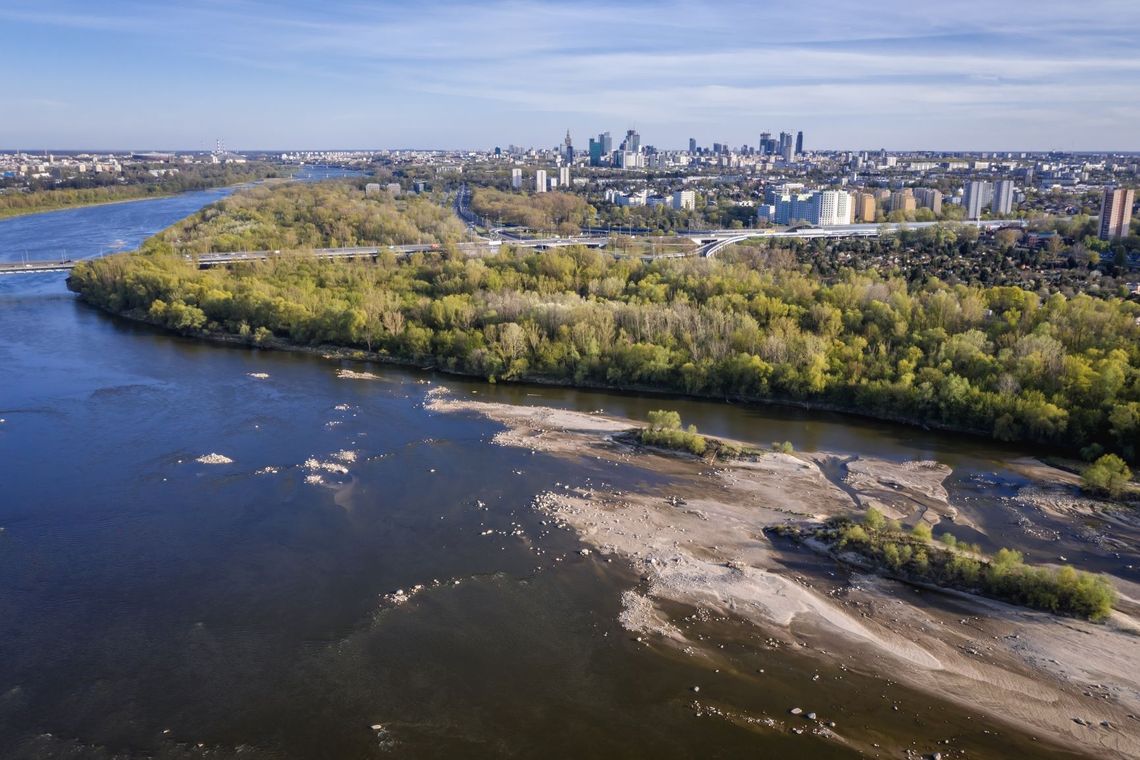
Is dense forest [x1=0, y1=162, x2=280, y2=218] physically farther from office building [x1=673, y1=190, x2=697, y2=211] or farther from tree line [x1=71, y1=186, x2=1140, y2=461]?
office building [x1=673, y1=190, x2=697, y2=211]

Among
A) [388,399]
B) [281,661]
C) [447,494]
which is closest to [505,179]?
[388,399]

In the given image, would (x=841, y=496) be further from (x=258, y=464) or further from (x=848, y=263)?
(x=848, y=263)

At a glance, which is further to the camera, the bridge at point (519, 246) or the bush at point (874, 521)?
the bridge at point (519, 246)

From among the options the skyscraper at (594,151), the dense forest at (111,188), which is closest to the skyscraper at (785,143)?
the skyscraper at (594,151)

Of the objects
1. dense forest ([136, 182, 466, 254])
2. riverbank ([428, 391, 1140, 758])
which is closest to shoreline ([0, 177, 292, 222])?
dense forest ([136, 182, 466, 254])

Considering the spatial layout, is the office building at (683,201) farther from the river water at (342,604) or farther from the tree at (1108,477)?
the tree at (1108,477)

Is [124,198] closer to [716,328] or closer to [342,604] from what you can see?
[716,328]

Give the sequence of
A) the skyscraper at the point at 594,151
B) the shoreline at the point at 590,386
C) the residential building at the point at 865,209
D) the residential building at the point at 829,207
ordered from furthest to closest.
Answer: the skyscraper at the point at 594,151, the residential building at the point at 865,209, the residential building at the point at 829,207, the shoreline at the point at 590,386
